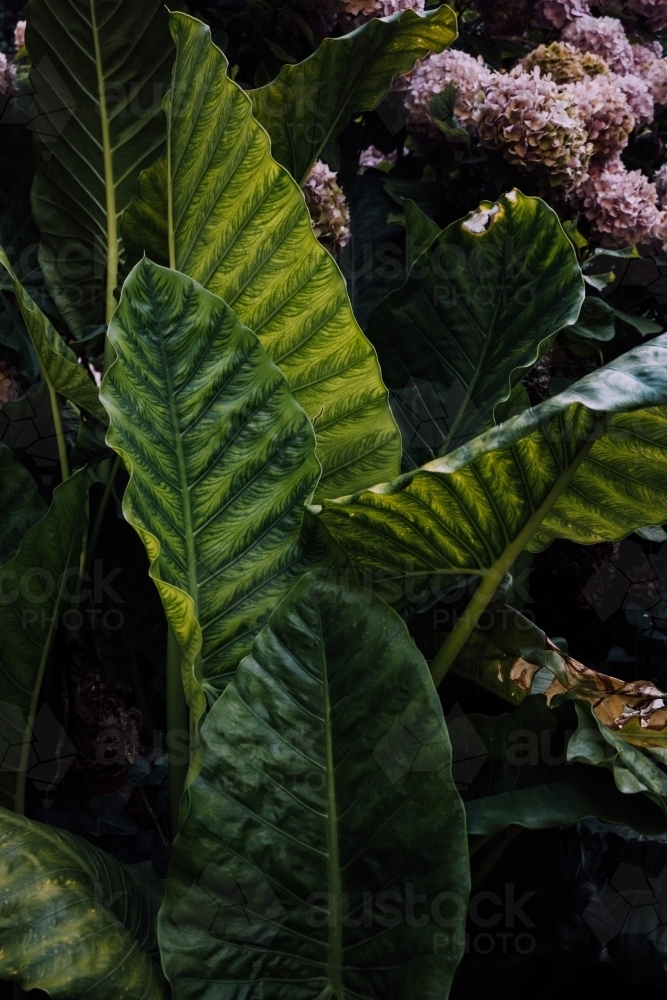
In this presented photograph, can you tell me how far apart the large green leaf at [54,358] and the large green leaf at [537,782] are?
45cm

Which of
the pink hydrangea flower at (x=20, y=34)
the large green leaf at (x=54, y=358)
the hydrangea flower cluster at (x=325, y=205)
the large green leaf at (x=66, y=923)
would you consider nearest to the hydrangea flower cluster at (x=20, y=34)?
the pink hydrangea flower at (x=20, y=34)

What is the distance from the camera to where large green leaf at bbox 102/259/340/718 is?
2.15 feet

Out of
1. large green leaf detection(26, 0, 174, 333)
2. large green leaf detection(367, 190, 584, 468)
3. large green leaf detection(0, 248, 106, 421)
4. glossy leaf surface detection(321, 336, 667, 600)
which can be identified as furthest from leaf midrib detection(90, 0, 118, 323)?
glossy leaf surface detection(321, 336, 667, 600)

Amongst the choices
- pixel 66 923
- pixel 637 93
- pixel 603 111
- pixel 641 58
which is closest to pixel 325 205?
pixel 603 111

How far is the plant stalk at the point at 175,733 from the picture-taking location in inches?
32.3

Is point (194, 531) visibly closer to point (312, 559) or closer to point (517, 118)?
point (312, 559)

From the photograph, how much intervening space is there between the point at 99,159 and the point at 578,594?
0.79 metres

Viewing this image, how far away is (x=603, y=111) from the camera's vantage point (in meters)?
1.09

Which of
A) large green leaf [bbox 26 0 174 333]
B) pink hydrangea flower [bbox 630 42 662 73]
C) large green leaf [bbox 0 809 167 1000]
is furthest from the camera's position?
pink hydrangea flower [bbox 630 42 662 73]

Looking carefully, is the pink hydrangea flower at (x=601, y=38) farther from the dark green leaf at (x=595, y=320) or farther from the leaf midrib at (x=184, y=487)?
the leaf midrib at (x=184, y=487)

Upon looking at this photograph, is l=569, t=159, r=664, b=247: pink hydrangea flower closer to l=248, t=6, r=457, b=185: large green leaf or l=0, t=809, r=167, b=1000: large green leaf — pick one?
l=248, t=6, r=457, b=185: large green leaf

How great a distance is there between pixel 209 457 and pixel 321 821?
28 centimetres

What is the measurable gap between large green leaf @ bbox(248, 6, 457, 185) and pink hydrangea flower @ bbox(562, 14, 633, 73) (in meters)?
0.38

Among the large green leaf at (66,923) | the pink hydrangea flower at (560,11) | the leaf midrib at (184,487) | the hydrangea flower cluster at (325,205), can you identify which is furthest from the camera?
the pink hydrangea flower at (560,11)
